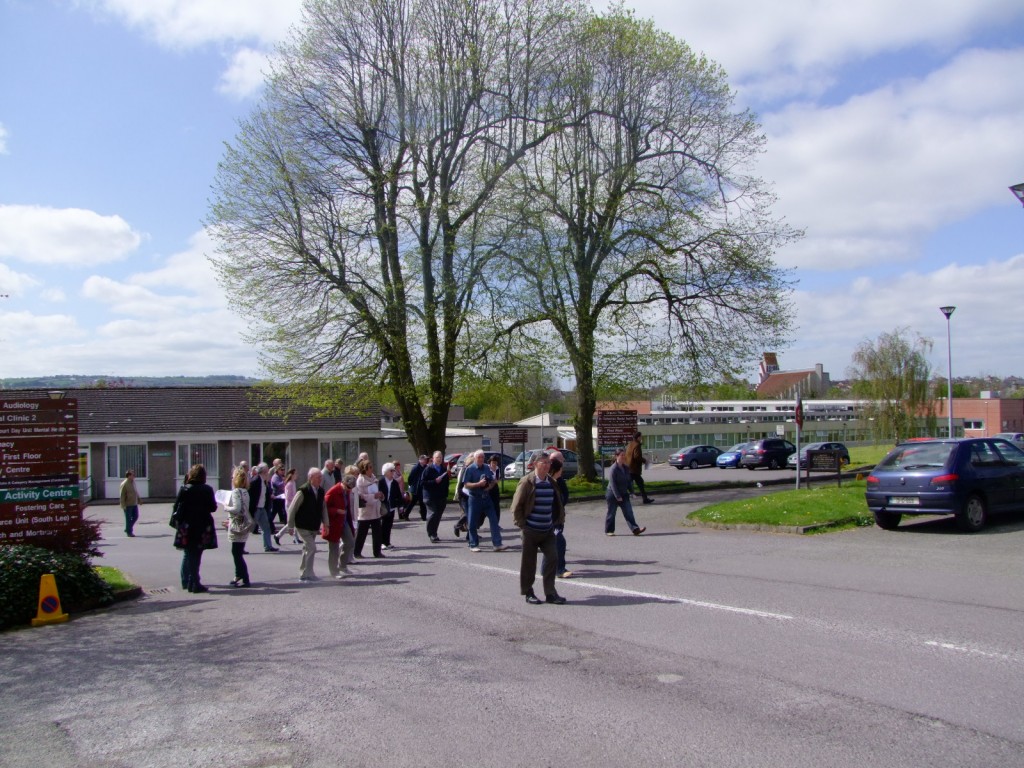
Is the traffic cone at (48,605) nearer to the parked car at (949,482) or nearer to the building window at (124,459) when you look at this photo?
the parked car at (949,482)

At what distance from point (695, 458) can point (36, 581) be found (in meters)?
45.4

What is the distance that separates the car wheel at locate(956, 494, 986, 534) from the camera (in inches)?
570

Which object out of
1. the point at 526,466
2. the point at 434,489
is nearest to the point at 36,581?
the point at 434,489

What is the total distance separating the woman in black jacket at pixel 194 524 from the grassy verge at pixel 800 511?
1008 cm

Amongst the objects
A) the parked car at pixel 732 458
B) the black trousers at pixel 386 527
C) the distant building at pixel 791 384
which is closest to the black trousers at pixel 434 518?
the black trousers at pixel 386 527

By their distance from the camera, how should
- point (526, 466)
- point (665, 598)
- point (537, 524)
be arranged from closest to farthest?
point (665, 598) < point (537, 524) < point (526, 466)

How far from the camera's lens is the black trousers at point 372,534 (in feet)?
47.0

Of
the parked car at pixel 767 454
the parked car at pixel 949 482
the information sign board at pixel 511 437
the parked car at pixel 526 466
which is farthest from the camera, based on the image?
the parked car at pixel 767 454

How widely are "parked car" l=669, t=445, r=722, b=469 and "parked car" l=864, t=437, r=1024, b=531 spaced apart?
3619 cm

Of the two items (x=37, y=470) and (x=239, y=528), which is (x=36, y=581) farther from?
(x=239, y=528)

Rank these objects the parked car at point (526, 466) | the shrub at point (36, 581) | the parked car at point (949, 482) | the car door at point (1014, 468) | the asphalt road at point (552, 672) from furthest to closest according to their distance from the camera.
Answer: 1. the parked car at point (526, 466)
2. the car door at point (1014, 468)
3. the parked car at point (949, 482)
4. the shrub at point (36, 581)
5. the asphalt road at point (552, 672)

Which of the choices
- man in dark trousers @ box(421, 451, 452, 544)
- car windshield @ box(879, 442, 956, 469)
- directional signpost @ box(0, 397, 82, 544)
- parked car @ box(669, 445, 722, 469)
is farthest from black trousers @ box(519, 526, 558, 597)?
parked car @ box(669, 445, 722, 469)

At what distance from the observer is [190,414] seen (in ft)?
131

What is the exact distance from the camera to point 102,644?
8.61 meters
